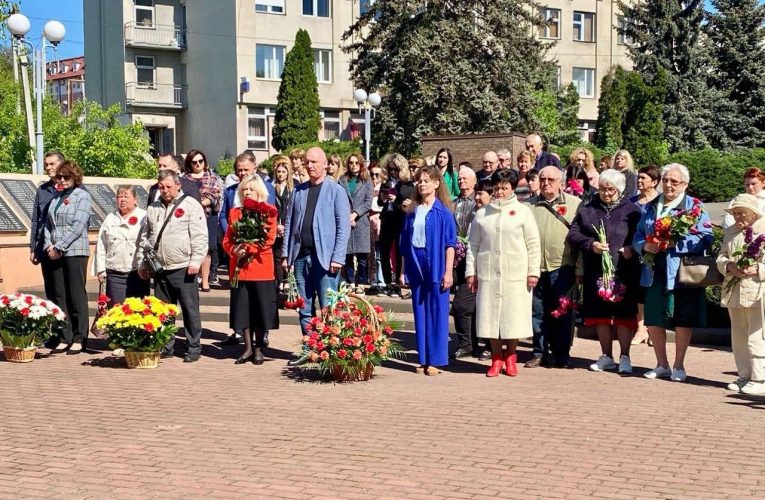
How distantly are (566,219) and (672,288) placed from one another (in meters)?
1.42

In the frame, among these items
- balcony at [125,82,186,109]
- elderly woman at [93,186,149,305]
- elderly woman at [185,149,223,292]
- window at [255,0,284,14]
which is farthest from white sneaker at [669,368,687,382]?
balcony at [125,82,186,109]

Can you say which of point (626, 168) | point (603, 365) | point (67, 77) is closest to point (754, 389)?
point (603, 365)

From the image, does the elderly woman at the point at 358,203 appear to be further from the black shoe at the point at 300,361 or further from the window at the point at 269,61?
the window at the point at 269,61

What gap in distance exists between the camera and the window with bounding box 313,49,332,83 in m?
51.8

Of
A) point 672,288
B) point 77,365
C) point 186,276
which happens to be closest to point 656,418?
point 672,288

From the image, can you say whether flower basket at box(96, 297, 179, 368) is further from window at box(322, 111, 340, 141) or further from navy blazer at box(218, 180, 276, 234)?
window at box(322, 111, 340, 141)

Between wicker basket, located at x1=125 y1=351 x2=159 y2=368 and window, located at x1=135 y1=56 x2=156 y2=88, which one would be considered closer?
wicker basket, located at x1=125 y1=351 x2=159 y2=368

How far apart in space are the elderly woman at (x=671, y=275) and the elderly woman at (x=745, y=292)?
369 mm

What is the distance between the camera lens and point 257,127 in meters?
51.0

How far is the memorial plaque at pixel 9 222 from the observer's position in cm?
1623

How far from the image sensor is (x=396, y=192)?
14.9 m

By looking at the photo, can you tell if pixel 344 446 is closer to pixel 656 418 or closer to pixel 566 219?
pixel 656 418

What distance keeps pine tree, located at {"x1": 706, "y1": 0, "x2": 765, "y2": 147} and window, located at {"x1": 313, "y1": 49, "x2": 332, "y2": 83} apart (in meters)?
18.0

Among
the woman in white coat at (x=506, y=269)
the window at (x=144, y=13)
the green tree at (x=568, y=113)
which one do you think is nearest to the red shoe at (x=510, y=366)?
the woman in white coat at (x=506, y=269)
